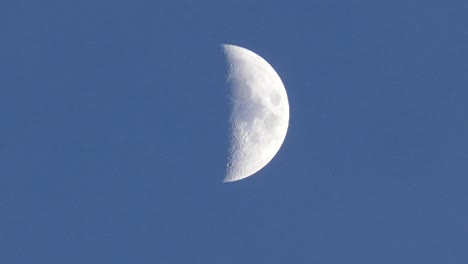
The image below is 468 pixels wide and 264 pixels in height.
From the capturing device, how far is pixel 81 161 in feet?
68.3

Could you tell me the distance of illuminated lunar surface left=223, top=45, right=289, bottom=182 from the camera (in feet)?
66.4

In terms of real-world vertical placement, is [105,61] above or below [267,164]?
above

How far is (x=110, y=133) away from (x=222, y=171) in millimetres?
2344

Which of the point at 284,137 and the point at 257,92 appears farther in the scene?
the point at 284,137

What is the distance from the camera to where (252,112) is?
20156 mm

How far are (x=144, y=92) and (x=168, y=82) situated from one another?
1.72 ft

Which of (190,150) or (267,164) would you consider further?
(267,164)

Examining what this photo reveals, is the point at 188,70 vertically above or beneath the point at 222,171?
above

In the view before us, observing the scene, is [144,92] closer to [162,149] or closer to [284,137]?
[162,149]

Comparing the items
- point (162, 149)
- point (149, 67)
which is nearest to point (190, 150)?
point (162, 149)

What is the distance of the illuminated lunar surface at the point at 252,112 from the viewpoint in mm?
20250

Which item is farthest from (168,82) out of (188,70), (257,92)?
(257,92)

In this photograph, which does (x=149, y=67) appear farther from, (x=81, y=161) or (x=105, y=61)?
(x=81, y=161)

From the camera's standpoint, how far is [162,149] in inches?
812
